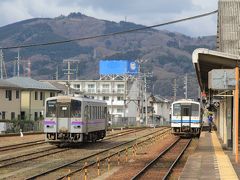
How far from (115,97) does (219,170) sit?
116373 millimetres

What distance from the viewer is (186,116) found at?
4338 centimetres

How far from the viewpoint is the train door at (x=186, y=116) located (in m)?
43.2

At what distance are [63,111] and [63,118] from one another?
0.44 metres

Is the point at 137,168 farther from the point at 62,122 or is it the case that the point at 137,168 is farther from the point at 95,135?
the point at 95,135

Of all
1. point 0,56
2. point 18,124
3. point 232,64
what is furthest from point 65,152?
point 0,56

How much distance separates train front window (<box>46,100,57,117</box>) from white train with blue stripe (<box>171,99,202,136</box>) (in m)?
15.3

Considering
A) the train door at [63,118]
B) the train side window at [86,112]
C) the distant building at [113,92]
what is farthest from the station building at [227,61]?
the distant building at [113,92]

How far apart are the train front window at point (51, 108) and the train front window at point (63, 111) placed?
0.31 metres

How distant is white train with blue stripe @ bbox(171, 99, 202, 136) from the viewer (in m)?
43.3

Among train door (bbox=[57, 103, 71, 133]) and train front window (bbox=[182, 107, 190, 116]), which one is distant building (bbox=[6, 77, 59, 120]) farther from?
train door (bbox=[57, 103, 71, 133])

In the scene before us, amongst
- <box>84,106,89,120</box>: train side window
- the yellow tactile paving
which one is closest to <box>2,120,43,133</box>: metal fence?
<box>84,106,89,120</box>: train side window

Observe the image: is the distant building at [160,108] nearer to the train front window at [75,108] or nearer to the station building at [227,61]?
the train front window at [75,108]

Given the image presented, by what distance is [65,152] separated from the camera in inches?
1107

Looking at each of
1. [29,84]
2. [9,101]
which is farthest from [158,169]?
[29,84]
